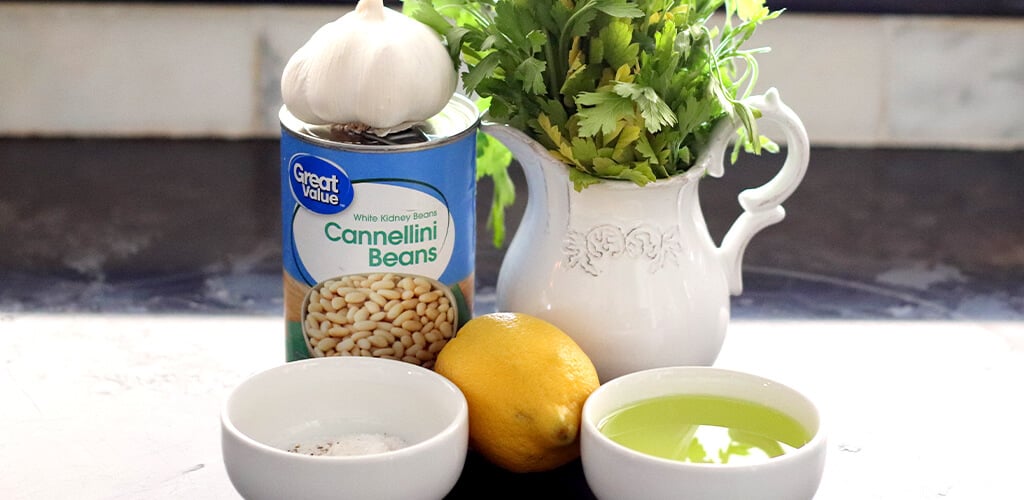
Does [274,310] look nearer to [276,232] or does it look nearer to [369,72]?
[276,232]

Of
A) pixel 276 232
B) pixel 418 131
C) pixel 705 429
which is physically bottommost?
pixel 276 232

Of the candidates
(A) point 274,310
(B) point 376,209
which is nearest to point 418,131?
(B) point 376,209

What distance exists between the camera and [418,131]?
79 cm

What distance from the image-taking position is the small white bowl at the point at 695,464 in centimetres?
65

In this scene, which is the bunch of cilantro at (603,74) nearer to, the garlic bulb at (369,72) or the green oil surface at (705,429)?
the garlic bulb at (369,72)

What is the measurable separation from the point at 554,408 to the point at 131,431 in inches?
11.3

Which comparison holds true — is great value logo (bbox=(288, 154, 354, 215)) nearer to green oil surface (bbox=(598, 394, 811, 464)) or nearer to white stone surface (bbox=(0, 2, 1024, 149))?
green oil surface (bbox=(598, 394, 811, 464))

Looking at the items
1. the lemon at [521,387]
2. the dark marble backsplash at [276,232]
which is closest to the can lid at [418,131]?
the lemon at [521,387]

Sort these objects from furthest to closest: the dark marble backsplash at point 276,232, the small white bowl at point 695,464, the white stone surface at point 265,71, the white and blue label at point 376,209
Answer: the white stone surface at point 265,71 → the dark marble backsplash at point 276,232 → the white and blue label at point 376,209 → the small white bowl at point 695,464

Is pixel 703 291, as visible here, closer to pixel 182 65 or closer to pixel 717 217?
pixel 717 217

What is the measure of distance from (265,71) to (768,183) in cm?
74

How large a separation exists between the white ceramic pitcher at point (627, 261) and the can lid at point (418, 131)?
0.06 ft

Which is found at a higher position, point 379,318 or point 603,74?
point 603,74

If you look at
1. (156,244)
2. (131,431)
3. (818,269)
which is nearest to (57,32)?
(156,244)
